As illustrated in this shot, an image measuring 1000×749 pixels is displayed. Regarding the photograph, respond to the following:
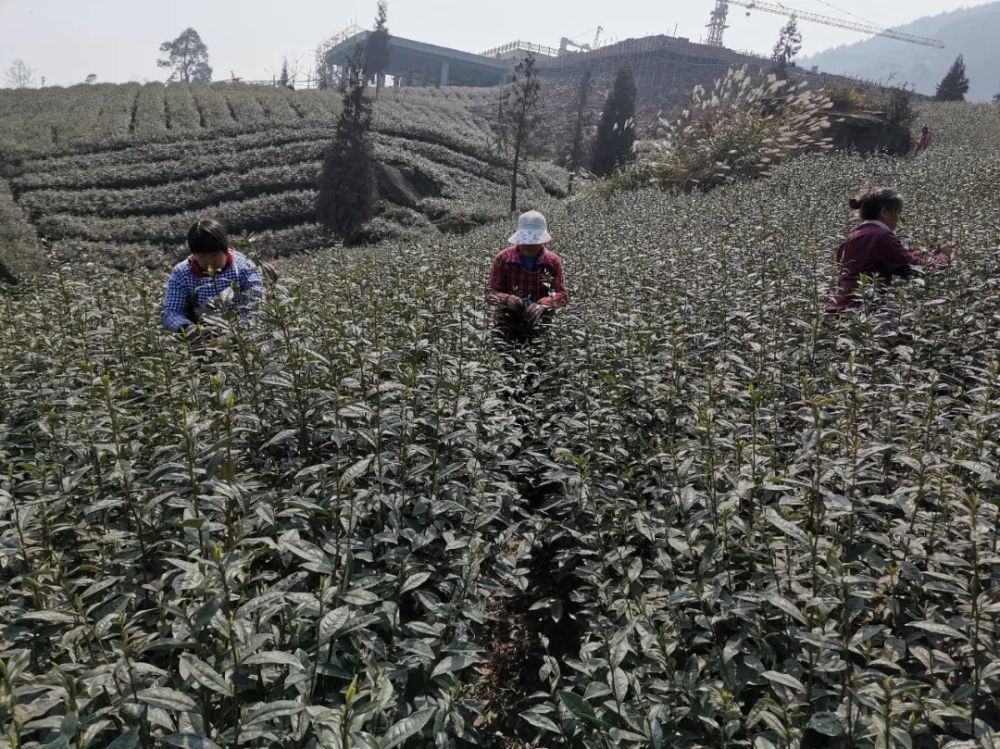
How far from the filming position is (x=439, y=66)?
107m

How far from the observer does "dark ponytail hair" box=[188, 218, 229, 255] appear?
14.2 feet

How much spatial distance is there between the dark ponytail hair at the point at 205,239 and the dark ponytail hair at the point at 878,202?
15.5 feet

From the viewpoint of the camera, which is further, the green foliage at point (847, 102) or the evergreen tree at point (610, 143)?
the evergreen tree at point (610, 143)

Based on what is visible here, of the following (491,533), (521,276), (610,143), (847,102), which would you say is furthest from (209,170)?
(491,533)

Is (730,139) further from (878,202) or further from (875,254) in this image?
(875,254)

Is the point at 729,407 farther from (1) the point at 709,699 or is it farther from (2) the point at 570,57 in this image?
(2) the point at 570,57

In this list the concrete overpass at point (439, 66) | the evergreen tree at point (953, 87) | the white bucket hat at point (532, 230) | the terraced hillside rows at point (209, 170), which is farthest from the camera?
the concrete overpass at point (439, 66)

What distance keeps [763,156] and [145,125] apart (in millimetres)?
39145

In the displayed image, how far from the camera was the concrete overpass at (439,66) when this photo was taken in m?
102

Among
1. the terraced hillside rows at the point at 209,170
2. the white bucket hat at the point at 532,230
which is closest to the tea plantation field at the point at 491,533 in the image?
the white bucket hat at the point at 532,230

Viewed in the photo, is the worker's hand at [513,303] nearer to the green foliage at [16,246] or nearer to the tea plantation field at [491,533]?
the tea plantation field at [491,533]

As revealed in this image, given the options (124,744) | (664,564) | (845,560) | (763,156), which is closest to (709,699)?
(664,564)

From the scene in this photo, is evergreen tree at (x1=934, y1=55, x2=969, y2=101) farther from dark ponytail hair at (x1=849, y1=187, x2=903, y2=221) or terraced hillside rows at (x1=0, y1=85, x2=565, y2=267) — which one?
dark ponytail hair at (x1=849, y1=187, x2=903, y2=221)

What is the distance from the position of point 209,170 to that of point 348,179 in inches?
516
